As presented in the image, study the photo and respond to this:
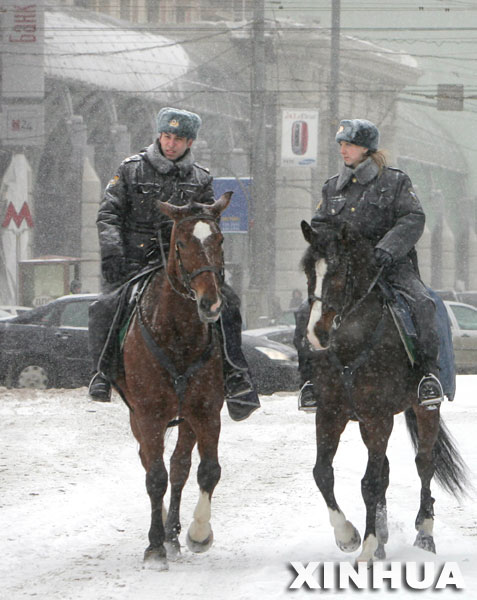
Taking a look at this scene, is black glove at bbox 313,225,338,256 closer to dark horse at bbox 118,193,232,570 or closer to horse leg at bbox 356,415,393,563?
dark horse at bbox 118,193,232,570

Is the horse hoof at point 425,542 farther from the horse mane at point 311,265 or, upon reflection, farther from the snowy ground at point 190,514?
the horse mane at point 311,265

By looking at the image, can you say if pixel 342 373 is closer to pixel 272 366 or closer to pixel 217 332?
pixel 217 332

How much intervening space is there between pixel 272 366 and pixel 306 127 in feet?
60.9

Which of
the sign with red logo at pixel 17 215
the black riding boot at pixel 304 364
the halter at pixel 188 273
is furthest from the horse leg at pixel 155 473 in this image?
the sign with red logo at pixel 17 215

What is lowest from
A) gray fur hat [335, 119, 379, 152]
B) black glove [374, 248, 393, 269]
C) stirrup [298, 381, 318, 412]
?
stirrup [298, 381, 318, 412]

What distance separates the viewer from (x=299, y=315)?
723cm

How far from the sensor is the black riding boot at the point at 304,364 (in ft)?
23.6

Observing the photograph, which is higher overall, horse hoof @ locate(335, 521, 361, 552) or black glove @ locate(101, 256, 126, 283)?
black glove @ locate(101, 256, 126, 283)

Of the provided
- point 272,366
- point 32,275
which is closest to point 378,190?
point 272,366

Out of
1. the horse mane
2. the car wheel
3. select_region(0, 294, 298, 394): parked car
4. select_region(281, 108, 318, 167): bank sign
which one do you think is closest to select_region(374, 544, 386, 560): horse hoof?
the horse mane

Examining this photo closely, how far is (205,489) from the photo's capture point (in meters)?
7.08

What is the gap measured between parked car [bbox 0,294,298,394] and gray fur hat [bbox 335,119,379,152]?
35.2 ft

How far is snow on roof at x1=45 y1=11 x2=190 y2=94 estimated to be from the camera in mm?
41969

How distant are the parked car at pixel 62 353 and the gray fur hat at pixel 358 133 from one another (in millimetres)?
10740
